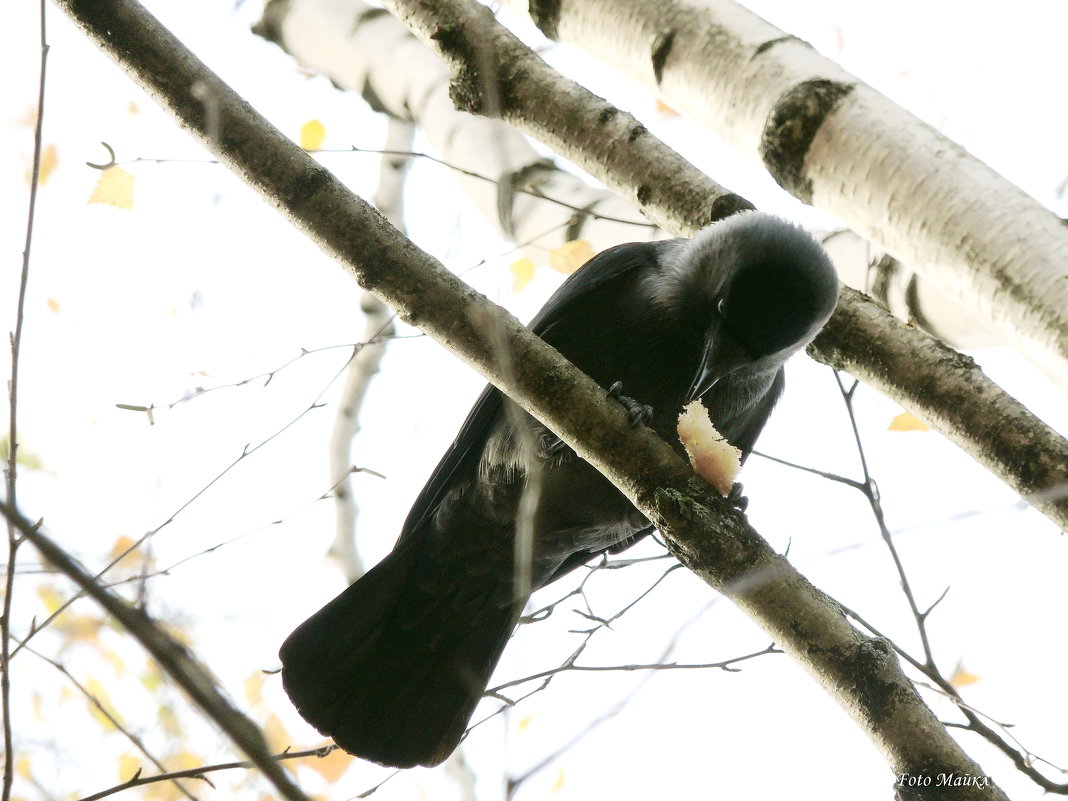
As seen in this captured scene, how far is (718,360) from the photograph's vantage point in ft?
9.62

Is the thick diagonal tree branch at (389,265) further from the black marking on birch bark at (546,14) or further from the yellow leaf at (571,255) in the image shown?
the yellow leaf at (571,255)

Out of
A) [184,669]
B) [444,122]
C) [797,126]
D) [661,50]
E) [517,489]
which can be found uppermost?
[444,122]

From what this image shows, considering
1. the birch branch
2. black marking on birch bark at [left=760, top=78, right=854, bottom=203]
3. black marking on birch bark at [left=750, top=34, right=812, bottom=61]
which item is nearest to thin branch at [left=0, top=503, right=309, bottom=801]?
black marking on birch bark at [left=760, top=78, right=854, bottom=203]

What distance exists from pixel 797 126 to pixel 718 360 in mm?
1130

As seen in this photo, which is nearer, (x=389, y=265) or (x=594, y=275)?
(x=389, y=265)

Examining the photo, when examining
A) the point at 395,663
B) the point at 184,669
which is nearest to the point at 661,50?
the point at 184,669

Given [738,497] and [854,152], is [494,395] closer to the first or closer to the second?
[738,497]

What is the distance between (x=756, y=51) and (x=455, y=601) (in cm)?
208

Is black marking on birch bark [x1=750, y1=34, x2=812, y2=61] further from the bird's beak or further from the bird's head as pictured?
the bird's beak

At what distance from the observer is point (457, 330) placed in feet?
5.63

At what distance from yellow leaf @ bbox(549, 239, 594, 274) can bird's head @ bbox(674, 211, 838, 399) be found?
20.5 inches

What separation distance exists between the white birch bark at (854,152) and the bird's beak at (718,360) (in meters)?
0.89

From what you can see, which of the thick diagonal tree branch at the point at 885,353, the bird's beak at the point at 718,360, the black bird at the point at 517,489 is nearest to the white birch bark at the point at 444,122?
the black bird at the point at 517,489

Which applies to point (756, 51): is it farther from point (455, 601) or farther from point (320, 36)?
point (320, 36)
